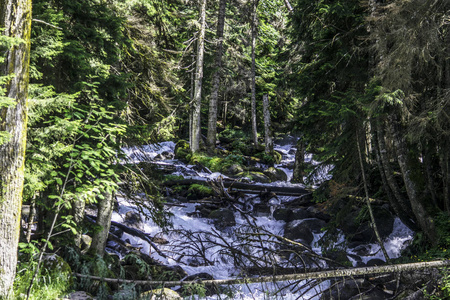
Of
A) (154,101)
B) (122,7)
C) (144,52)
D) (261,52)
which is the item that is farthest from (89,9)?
(261,52)

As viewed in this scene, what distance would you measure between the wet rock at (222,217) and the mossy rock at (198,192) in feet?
4.59

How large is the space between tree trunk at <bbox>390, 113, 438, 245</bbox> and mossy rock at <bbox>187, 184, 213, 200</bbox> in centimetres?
686

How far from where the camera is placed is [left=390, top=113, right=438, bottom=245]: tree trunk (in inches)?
301

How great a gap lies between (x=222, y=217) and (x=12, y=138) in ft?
25.8

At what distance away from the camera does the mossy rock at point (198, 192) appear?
41.2 feet

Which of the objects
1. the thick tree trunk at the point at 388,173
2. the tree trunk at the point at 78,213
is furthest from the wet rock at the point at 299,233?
the tree trunk at the point at 78,213

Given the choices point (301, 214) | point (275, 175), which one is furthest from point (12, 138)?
point (275, 175)

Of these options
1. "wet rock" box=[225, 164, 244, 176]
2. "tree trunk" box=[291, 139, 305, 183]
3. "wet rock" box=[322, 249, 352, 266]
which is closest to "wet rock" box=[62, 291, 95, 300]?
"wet rock" box=[322, 249, 352, 266]

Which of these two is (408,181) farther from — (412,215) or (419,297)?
(419,297)

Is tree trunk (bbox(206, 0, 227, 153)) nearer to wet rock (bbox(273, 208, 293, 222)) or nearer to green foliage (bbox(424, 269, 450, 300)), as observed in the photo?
wet rock (bbox(273, 208, 293, 222))

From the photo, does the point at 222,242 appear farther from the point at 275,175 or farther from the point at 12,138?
the point at 275,175

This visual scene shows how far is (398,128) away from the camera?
8.34 metres

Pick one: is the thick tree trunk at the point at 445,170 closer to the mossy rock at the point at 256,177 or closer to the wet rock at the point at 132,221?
the wet rock at the point at 132,221

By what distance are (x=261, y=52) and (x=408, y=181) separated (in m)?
22.8
